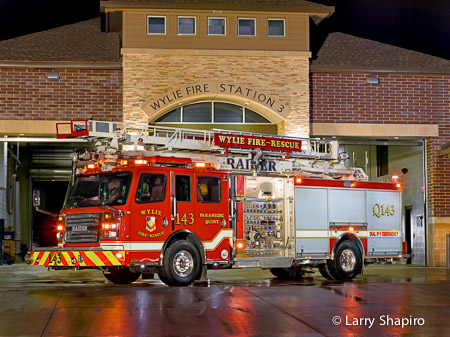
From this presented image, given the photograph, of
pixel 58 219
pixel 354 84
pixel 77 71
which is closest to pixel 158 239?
pixel 58 219

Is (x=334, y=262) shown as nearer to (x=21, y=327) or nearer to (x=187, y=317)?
(x=187, y=317)

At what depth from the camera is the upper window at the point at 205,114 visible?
23828mm

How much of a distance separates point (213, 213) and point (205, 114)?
362 inches

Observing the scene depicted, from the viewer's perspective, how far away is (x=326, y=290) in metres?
13.3

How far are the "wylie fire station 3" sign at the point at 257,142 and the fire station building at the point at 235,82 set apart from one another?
6.73 meters

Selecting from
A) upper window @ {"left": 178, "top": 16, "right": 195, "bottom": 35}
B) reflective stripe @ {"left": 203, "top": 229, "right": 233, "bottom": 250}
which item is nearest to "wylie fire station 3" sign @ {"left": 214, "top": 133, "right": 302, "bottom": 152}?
reflective stripe @ {"left": 203, "top": 229, "right": 233, "bottom": 250}

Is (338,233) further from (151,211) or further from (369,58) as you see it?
(369,58)

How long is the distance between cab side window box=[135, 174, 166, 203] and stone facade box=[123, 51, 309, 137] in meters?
8.59

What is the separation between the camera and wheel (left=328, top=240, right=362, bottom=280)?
17.0 metres

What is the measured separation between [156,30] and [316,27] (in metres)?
7.34

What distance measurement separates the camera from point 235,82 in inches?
922

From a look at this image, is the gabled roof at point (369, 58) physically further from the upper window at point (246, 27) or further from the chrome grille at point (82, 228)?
the chrome grille at point (82, 228)

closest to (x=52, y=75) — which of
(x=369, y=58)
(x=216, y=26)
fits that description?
(x=216, y=26)

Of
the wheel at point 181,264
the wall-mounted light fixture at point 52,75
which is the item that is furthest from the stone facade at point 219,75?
the wheel at point 181,264
